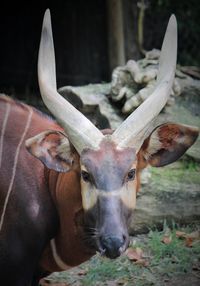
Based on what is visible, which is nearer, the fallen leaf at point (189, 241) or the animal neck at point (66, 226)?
the animal neck at point (66, 226)

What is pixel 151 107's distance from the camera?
11.4 feet

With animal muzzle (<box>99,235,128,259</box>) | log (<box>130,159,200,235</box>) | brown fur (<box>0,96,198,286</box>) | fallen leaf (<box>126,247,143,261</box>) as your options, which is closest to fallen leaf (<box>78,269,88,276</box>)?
fallen leaf (<box>126,247,143,261</box>)

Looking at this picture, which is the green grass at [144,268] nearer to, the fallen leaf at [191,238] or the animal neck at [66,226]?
the fallen leaf at [191,238]

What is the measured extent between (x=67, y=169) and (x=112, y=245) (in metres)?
0.58

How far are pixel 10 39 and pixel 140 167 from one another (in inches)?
281

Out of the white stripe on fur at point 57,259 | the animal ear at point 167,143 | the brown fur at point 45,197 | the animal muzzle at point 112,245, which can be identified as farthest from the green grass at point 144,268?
the animal muzzle at point 112,245

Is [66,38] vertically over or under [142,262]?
over

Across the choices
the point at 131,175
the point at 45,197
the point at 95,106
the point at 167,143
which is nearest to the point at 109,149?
the point at 131,175

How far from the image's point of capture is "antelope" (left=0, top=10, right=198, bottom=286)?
326 centimetres

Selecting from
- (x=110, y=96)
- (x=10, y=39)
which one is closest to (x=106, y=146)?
(x=110, y=96)

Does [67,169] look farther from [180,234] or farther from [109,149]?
[180,234]

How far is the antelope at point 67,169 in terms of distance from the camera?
3.26 meters

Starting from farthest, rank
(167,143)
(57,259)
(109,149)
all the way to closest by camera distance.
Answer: (57,259), (167,143), (109,149)

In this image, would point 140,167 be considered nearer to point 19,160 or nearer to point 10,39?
point 19,160
